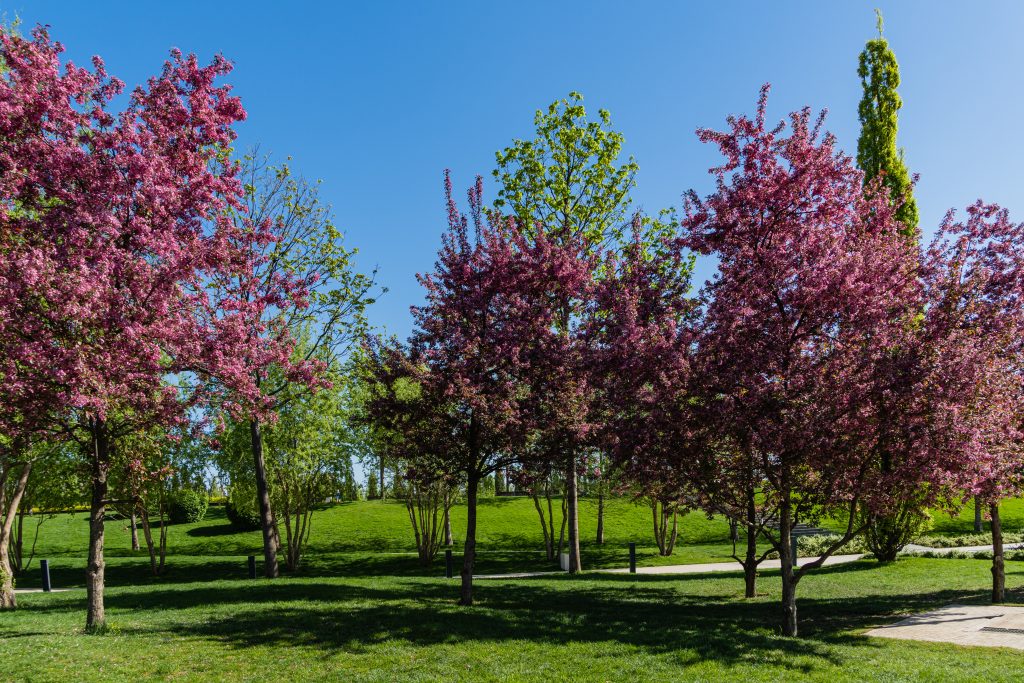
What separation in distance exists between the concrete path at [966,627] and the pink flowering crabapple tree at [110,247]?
12.9 m

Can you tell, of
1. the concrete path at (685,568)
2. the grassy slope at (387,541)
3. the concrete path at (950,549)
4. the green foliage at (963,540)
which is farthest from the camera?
the green foliage at (963,540)

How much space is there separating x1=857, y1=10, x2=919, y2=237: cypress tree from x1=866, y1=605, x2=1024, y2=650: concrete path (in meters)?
15.1

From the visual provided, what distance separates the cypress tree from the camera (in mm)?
24891

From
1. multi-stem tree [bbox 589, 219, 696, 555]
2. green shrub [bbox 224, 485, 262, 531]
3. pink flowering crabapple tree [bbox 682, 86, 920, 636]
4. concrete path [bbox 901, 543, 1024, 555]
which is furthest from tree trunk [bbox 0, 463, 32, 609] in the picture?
concrete path [bbox 901, 543, 1024, 555]

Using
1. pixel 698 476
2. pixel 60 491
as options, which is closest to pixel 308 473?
pixel 60 491

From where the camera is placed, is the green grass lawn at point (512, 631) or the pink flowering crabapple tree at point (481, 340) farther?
the pink flowering crabapple tree at point (481, 340)

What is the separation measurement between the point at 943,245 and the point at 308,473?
2209cm

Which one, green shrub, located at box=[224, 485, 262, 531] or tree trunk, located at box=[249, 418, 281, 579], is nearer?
tree trunk, located at box=[249, 418, 281, 579]

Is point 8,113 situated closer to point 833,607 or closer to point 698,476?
point 698,476

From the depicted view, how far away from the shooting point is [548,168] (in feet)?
84.2

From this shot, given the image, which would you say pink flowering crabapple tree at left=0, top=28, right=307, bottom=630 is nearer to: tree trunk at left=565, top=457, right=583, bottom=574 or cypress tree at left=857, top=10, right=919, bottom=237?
tree trunk at left=565, top=457, right=583, bottom=574

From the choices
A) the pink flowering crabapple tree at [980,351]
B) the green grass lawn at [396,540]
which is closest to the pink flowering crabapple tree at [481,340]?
the pink flowering crabapple tree at [980,351]

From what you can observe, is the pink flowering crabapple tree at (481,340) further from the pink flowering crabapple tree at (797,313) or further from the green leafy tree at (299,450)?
the green leafy tree at (299,450)

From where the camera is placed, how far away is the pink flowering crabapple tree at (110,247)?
1070 centimetres
